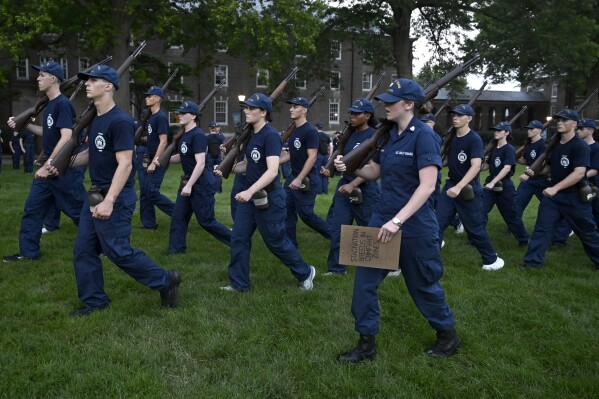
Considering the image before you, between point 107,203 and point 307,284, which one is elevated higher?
point 107,203

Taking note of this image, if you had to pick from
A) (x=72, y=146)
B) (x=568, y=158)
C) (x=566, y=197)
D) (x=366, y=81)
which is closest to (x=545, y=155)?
(x=568, y=158)

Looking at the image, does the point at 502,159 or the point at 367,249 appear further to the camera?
the point at 502,159

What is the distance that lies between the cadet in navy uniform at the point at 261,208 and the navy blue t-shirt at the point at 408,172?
1.77m

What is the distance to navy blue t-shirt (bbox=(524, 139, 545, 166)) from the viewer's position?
31.7 feet

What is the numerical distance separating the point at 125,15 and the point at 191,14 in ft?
9.28

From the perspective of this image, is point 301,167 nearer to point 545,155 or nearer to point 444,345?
point 545,155

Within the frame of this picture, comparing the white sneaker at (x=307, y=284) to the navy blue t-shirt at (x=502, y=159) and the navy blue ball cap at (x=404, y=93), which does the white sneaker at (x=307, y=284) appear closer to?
the navy blue ball cap at (x=404, y=93)

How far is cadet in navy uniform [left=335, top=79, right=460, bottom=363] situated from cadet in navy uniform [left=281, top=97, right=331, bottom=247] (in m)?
3.04

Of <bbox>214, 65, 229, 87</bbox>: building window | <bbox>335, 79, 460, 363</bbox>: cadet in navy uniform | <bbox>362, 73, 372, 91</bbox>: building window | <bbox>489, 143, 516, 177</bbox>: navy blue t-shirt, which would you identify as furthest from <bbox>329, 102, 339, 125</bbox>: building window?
<bbox>335, 79, 460, 363</bbox>: cadet in navy uniform

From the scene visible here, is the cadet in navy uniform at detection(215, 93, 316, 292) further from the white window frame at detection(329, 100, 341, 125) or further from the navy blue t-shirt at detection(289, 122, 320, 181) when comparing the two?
the white window frame at detection(329, 100, 341, 125)

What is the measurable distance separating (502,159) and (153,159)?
19.3 feet

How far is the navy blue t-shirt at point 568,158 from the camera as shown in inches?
282

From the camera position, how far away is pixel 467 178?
Answer: 7176 millimetres

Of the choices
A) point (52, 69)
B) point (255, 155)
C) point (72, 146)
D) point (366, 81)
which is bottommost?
point (255, 155)
